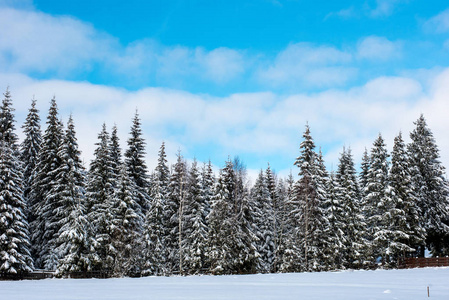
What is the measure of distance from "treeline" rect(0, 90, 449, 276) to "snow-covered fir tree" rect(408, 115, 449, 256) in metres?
0.12

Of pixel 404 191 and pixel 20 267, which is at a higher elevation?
pixel 404 191

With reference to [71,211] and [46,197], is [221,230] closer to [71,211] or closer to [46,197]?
[71,211]

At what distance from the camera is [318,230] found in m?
43.9

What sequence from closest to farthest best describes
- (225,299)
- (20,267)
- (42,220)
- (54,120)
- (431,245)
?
(225,299) < (20,267) < (42,220) < (54,120) < (431,245)

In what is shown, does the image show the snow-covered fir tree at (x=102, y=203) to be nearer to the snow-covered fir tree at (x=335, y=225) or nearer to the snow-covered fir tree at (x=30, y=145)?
the snow-covered fir tree at (x=30, y=145)

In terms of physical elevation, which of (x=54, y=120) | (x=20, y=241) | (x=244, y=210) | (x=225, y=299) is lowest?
Answer: (x=225, y=299)

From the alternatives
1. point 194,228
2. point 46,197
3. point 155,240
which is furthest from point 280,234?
point 46,197

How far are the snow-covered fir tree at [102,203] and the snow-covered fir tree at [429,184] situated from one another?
33.7 metres

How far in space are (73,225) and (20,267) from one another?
5409 millimetres

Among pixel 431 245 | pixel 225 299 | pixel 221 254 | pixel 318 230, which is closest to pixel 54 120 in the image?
pixel 221 254

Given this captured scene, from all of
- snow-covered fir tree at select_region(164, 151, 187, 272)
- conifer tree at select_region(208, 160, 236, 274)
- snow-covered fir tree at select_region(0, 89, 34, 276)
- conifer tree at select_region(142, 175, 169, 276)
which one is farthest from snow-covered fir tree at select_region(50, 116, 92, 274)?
conifer tree at select_region(208, 160, 236, 274)

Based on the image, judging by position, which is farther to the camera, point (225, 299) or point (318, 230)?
point (318, 230)

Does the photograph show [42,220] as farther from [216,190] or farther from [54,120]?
[216,190]

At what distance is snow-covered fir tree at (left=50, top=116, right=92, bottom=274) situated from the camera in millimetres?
34500
